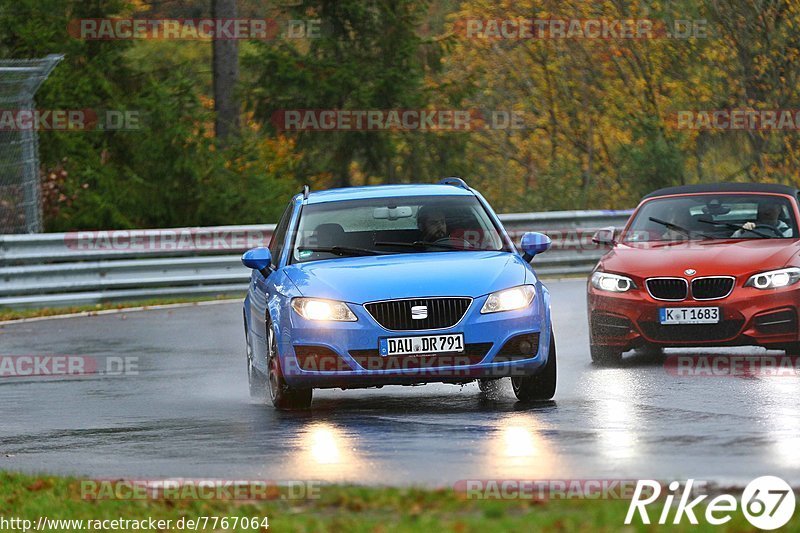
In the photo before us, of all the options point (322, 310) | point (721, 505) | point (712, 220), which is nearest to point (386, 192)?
point (322, 310)

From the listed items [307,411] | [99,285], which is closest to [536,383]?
[307,411]

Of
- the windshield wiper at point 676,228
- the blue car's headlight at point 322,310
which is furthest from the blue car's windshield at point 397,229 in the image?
the windshield wiper at point 676,228

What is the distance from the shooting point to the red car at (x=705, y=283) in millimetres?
14609

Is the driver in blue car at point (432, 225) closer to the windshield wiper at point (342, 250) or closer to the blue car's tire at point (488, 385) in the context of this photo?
the windshield wiper at point (342, 250)

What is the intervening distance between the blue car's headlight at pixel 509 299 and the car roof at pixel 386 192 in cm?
171

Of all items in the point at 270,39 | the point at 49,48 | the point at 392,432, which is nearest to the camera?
the point at 392,432

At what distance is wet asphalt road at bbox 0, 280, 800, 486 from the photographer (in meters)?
Answer: 9.38

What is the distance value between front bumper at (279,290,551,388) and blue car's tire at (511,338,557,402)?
0.30 metres

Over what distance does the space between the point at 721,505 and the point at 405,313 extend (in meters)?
4.47

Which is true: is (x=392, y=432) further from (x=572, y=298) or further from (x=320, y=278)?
(x=572, y=298)

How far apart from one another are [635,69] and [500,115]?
608 centimetres

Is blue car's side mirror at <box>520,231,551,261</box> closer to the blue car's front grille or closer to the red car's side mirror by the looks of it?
the blue car's front grille

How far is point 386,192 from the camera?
44.9 ft

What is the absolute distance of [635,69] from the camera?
135 ft
